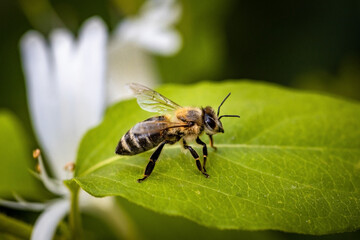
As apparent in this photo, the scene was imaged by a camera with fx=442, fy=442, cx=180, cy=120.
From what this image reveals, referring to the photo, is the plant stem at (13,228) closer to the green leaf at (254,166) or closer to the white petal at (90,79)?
the green leaf at (254,166)

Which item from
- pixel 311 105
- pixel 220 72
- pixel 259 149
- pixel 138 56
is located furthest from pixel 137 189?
pixel 220 72

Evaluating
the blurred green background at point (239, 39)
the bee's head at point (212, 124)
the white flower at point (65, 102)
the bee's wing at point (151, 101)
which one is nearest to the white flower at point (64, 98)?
the white flower at point (65, 102)

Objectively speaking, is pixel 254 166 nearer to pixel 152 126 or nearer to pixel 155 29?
pixel 152 126

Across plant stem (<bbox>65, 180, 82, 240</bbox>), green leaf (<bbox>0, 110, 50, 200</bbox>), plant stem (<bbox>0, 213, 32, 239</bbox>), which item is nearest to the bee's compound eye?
plant stem (<bbox>65, 180, 82, 240</bbox>)

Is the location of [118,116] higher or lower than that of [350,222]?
higher

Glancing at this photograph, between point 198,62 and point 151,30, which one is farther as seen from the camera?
point 198,62

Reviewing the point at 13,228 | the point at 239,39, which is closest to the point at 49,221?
the point at 13,228

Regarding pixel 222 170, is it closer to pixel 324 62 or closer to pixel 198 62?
pixel 198 62
